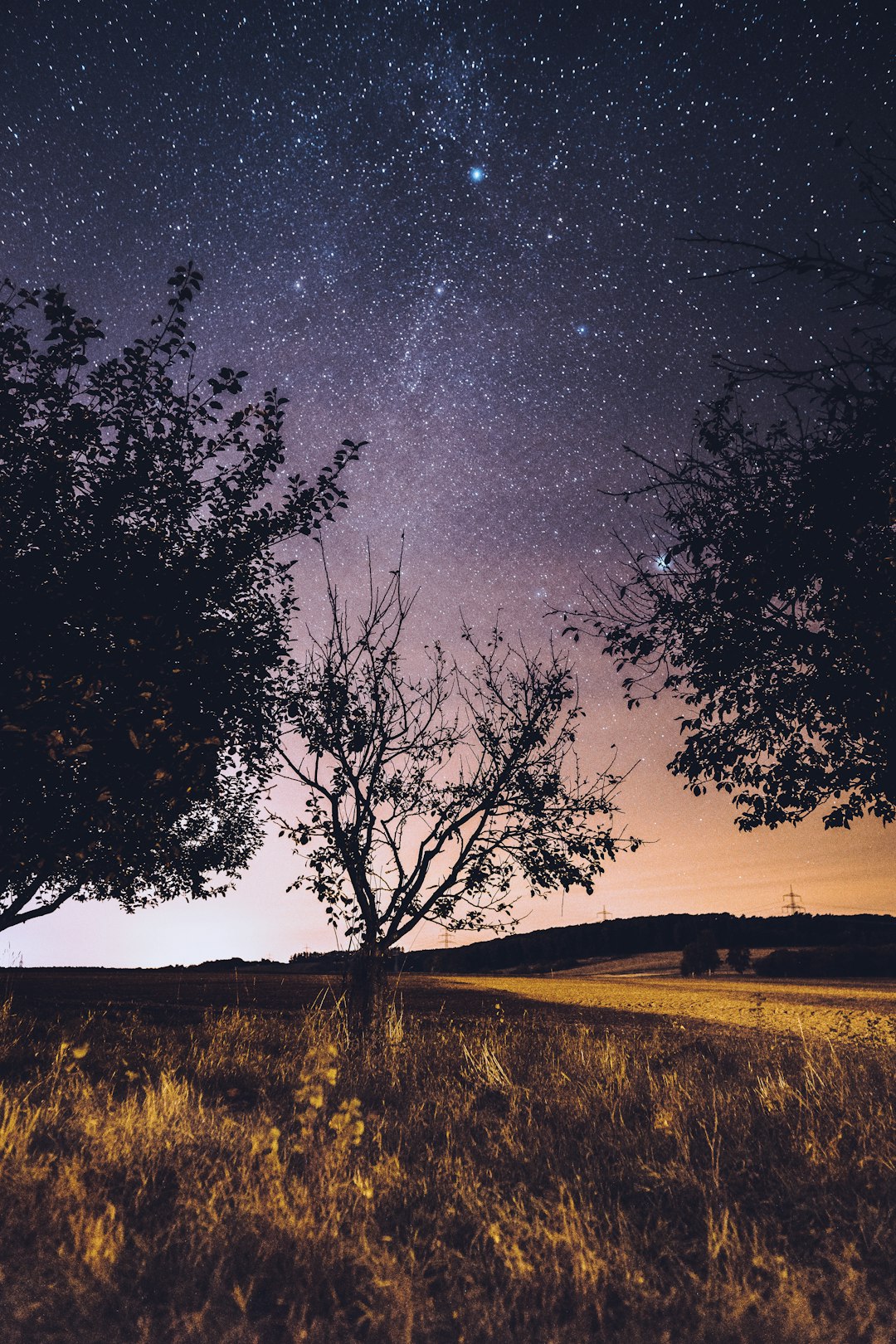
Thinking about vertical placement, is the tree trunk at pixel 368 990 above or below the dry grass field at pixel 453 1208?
above

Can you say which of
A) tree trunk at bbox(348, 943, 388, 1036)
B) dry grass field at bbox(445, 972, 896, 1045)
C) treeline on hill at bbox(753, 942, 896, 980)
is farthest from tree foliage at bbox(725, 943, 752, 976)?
tree trunk at bbox(348, 943, 388, 1036)

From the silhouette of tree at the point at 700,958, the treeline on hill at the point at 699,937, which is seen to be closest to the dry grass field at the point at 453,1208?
the treeline on hill at the point at 699,937

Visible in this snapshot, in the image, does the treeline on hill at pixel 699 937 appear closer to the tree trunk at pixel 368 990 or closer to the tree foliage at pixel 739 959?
the tree foliage at pixel 739 959

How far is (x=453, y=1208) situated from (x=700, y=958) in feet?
190

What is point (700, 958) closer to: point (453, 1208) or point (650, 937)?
point (650, 937)

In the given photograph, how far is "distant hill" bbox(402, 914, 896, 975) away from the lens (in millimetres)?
62375

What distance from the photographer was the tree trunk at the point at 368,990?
11.7 m

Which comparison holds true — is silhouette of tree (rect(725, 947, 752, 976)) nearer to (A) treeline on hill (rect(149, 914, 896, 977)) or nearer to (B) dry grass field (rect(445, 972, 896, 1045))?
Result: (A) treeline on hill (rect(149, 914, 896, 977))

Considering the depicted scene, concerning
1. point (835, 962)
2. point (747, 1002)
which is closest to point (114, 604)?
point (747, 1002)

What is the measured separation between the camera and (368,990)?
12.0m

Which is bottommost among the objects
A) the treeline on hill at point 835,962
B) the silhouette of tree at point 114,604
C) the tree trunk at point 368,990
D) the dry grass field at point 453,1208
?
the treeline on hill at point 835,962

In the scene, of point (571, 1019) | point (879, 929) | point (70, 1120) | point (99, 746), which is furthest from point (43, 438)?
point (879, 929)

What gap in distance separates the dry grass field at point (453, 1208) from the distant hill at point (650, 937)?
58089 mm

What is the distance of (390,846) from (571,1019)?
8086 millimetres
